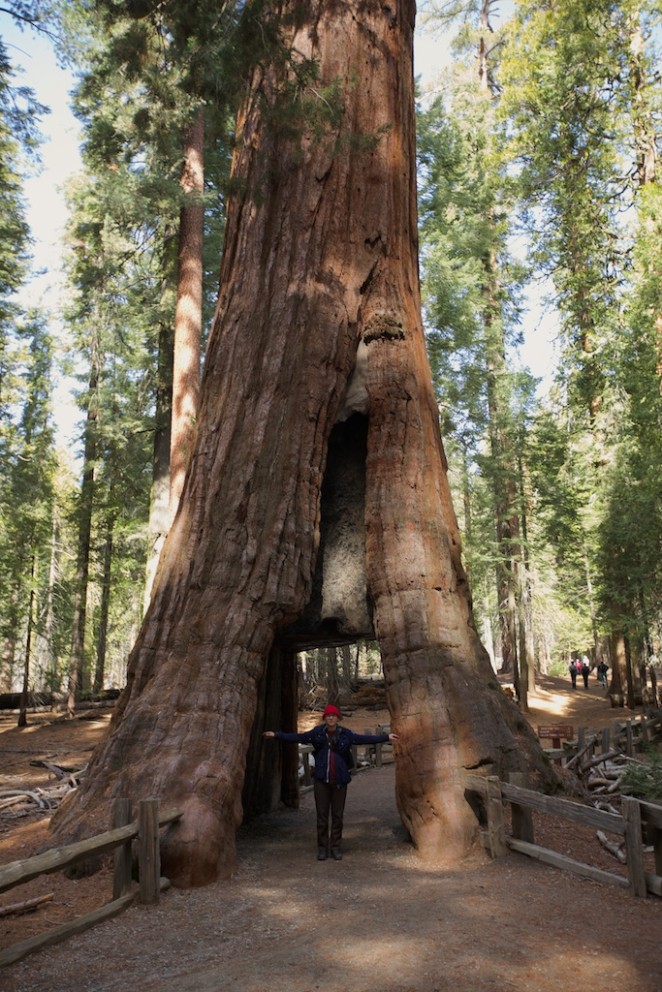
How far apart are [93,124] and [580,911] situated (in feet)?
54.4

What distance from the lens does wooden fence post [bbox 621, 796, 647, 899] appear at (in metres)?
5.63

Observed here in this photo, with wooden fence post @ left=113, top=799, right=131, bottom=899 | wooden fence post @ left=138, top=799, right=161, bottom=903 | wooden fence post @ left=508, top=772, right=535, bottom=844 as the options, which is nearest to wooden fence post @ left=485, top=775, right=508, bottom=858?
wooden fence post @ left=508, top=772, right=535, bottom=844

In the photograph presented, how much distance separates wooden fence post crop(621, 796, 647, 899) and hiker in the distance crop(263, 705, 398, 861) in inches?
107

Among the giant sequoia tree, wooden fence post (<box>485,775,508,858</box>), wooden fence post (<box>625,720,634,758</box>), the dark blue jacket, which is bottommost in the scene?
wooden fence post (<box>625,720,634,758</box>)

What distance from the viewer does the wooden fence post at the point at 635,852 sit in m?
5.63

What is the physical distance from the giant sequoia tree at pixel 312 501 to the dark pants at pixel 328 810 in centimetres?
66

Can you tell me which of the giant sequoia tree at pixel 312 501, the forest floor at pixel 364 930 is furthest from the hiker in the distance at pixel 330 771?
the giant sequoia tree at pixel 312 501

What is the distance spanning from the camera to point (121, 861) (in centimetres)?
573

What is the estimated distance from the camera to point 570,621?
47.7 metres

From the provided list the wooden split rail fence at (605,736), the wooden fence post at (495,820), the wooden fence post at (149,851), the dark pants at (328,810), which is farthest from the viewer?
the wooden split rail fence at (605,736)

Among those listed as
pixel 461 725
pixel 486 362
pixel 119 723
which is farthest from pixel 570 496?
pixel 119 723

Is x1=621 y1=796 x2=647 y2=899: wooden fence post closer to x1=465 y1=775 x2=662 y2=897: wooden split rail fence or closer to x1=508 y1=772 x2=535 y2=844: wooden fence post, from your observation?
x1=465 y1=775 x2=662 y2=897: wooden split rail fence

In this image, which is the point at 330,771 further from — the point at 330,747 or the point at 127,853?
the point at 127,853

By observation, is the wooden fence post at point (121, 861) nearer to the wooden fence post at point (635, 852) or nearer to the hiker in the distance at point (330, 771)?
the hiker in the distance at point (330, 771)
